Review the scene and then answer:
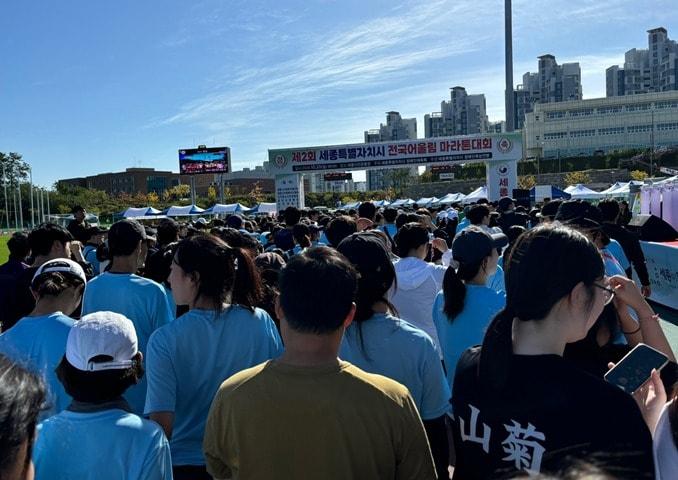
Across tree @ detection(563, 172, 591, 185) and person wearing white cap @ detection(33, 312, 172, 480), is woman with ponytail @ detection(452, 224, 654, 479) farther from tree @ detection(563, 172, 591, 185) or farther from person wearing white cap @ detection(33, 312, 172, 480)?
tree @ detection(563, 172, 591, 185)

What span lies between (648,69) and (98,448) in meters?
170

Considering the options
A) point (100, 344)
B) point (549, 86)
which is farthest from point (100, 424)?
point (549, 86)

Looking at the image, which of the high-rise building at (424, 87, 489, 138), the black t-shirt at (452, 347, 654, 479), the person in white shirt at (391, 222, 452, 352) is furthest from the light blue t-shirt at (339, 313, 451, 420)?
the high-rise building at (424, 87, 489, 138)

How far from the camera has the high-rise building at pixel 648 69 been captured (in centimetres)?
13938

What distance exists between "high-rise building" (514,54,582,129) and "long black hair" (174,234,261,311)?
152 metres

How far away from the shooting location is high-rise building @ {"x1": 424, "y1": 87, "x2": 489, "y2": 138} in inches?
6191

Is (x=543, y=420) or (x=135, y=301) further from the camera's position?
(x=135, y=301)

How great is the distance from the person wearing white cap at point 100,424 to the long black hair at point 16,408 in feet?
1.96

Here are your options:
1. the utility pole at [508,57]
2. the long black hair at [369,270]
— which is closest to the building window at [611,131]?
the utility pole at [508,57]

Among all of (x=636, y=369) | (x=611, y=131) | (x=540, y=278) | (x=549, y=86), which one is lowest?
(x=636, y=369)

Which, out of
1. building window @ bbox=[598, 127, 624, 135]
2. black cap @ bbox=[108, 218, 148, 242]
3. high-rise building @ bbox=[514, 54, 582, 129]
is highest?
high-rise building @ bbox=[514, 54, 582, 129]

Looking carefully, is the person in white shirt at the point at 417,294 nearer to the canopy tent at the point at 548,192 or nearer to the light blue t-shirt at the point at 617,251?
the light blue t-shirt at the point at 617,251

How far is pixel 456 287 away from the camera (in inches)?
129

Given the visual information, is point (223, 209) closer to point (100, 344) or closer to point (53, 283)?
point (53, 283)
